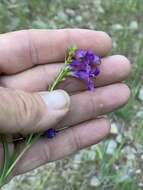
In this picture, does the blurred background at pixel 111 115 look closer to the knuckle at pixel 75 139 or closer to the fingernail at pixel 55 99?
the knuckle at pixel 75 139

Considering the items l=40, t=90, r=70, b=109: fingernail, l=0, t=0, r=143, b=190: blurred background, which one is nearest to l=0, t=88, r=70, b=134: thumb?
l=40, t=90, r=70, b=109: fingernail

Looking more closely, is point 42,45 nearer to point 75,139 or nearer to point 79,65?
point 79,65

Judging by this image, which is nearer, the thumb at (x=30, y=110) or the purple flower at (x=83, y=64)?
the thumb at (x=30, y=110)

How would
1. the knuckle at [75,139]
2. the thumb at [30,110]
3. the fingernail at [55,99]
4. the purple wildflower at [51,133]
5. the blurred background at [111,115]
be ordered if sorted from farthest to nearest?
the blurred background at [111,115] → the knuckle at [75,139] → the purple wildflower at [51,133] → the fingernail at [55,99] → the thumb at [30,110]

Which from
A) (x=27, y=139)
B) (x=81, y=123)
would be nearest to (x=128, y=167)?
(x=81, y=123)

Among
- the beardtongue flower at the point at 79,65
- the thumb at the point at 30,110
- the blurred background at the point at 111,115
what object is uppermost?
the beardtongue flower at the point at 79,65

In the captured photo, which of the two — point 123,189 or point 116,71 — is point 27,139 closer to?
point 116,71

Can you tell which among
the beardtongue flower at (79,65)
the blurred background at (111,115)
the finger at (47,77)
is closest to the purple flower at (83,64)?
the beardtongue flower at (79,65)

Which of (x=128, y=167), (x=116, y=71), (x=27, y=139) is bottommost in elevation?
(x=128, y=167)
